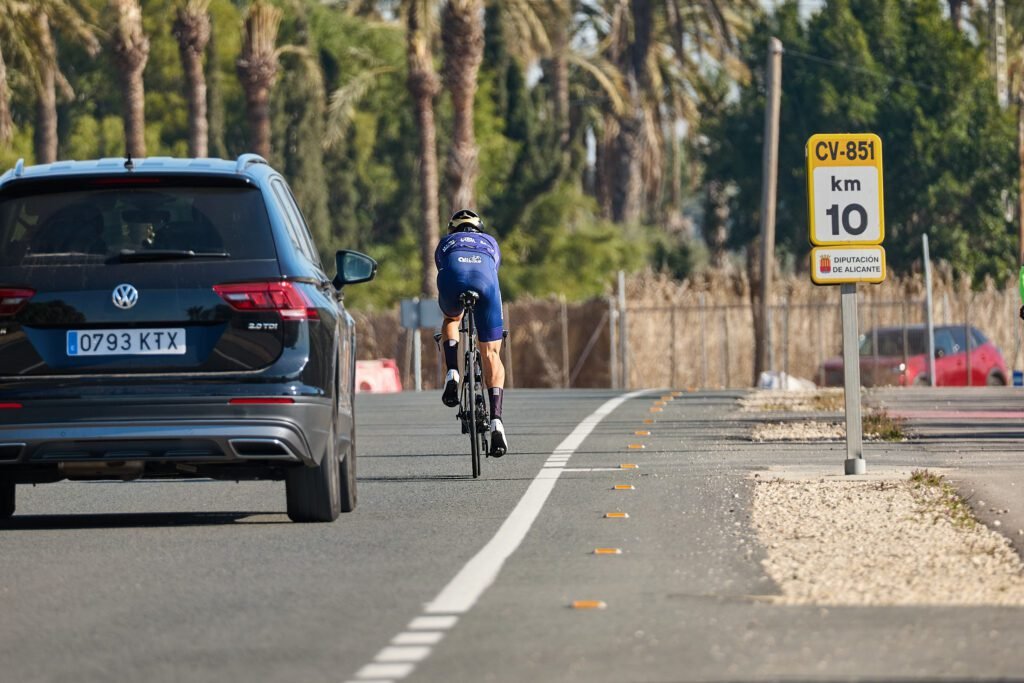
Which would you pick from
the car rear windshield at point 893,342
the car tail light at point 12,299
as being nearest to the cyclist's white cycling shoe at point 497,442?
the car tail light at point 12,299

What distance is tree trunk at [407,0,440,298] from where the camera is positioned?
47031mm

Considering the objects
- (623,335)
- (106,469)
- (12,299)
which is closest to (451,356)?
(106,469)

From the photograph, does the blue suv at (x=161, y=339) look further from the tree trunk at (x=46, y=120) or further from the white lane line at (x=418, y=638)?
the tree trunk at (x=46, y=120)

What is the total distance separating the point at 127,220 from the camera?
10.8m

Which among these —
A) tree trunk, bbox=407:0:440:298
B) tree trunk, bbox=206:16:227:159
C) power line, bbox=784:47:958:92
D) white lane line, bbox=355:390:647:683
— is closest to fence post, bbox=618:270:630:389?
tree trunk, bbox=407:0:440:298

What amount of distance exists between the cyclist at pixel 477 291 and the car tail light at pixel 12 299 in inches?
180

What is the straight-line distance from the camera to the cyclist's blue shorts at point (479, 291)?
14898 millimetres

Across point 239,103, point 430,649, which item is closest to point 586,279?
point 239,103

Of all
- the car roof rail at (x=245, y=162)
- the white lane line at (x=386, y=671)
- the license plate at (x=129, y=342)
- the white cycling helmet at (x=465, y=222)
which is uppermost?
the car roof rail at (x=245, y=162)

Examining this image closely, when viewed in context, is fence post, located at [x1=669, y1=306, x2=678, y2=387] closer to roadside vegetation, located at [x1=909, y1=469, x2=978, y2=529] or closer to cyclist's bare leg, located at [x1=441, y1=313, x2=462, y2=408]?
cyclist's bare leg, located at [x1=441, y1=313, x2=462, y2=408]

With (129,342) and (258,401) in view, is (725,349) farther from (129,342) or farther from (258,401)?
(129,342)

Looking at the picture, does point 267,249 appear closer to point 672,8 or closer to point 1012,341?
point 1012,341

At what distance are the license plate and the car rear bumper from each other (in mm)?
234

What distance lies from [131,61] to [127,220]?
115 feet
